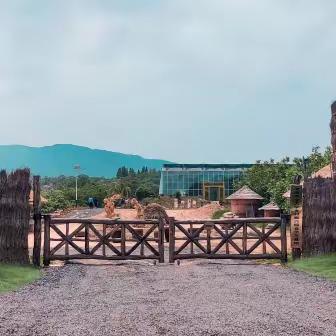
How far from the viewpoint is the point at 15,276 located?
42.6ft

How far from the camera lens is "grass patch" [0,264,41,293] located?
11633 mm

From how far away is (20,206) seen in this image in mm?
14961

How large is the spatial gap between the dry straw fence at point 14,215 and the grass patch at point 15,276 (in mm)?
317

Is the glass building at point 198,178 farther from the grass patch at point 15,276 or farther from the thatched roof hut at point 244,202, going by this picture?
the grass patch at point 15,276

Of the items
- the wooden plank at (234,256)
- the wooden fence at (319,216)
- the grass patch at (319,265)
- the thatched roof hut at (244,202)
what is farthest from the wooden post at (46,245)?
the thatched roof hut at (244,202)

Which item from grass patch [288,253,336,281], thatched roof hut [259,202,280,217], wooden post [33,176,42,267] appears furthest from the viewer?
thatched roof hut [259,202,280,217]

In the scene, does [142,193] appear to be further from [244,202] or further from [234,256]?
[234,256]

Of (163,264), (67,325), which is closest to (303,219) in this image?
(163,264)

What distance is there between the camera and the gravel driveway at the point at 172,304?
24.1 ft

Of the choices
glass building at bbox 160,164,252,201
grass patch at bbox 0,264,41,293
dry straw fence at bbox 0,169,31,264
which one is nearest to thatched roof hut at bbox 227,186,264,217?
dry straw fence at bbox 0,169,31,264

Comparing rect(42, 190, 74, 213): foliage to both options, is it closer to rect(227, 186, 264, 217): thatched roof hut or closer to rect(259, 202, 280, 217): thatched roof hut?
rect(227, 186, 264, 217): thatched roof hut

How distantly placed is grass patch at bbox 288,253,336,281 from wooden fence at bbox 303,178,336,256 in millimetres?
282

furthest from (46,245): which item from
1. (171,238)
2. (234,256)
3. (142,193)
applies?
(142,193)

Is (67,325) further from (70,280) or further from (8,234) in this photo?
(8,234)
